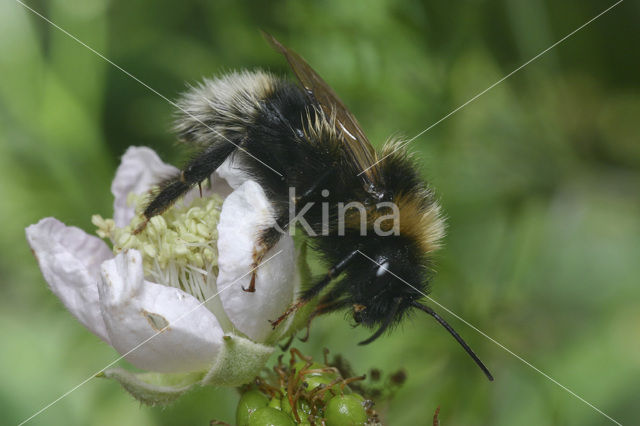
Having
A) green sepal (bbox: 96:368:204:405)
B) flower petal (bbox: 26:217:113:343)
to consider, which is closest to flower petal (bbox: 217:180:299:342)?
green sepal (bbox: 96:368:204:405)

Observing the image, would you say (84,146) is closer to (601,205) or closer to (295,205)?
(295,205)

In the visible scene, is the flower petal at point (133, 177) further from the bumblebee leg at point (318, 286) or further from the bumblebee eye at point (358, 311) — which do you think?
the bumblebee eye at point (358, 311)

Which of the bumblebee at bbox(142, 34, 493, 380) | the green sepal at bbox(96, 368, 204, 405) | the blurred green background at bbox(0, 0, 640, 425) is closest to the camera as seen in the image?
the green sepal at bbox(96, 368, 204, 405)

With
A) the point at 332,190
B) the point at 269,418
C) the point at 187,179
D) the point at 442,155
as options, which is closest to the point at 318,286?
the point at 332,190

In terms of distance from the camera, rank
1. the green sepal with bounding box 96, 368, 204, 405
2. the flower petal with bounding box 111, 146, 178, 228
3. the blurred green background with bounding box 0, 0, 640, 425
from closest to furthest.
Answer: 1. the green sepal with bounding box 96, 368, 204, 405
2. the flower petal with bounding box 111, 146, 178, 228
3. the blurred green background with bounding box 0, 0, 640, 425

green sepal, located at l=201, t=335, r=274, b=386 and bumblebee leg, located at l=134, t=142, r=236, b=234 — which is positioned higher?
bumblebee leg, located at l=134, t=142, r=236, b=234

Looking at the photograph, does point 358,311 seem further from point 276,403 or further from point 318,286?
point 276,403

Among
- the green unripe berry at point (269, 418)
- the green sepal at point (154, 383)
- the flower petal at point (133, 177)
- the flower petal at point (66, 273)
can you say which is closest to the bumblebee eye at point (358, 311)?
the green unripe berry at point (269, 418)

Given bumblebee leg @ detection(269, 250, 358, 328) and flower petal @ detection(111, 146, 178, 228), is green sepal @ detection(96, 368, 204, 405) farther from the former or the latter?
flower petal @ detection(111, 146, 178, 228)
